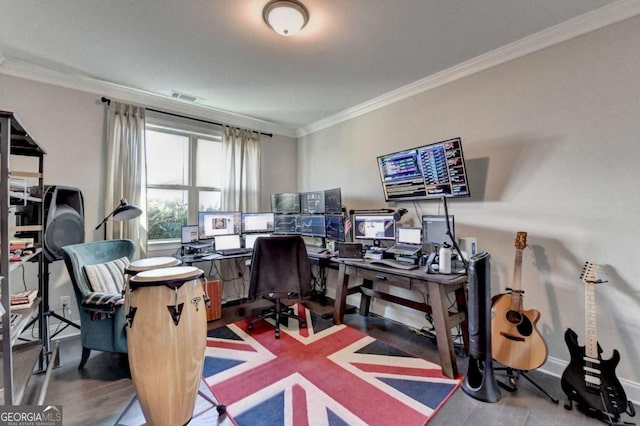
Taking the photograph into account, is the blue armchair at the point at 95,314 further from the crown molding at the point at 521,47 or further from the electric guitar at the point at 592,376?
the crown molding at the point at 521,47

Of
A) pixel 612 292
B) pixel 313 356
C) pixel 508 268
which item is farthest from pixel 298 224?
pixel 612 292

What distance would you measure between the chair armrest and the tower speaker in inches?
98.2

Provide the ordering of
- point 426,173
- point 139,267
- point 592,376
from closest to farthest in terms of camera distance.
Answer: point 139,267, point 592,376, point 426,173

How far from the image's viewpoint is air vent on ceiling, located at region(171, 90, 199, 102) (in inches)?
128

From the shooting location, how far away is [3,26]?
207 cm

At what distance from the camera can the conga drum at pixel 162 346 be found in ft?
4.62

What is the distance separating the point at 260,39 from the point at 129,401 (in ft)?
9.13

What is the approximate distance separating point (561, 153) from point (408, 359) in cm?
205

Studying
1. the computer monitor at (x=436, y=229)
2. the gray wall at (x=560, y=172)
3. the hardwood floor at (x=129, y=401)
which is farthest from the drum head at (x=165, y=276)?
the gray wall at (x=560, y=172)

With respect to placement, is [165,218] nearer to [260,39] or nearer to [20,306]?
[20,306]

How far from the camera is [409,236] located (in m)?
2.89

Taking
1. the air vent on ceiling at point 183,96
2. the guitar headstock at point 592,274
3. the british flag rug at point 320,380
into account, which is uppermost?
the air vent on ceiling at point 183,96

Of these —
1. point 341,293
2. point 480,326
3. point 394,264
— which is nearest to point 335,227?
point 341,293

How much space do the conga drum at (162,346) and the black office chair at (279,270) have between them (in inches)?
51.5
